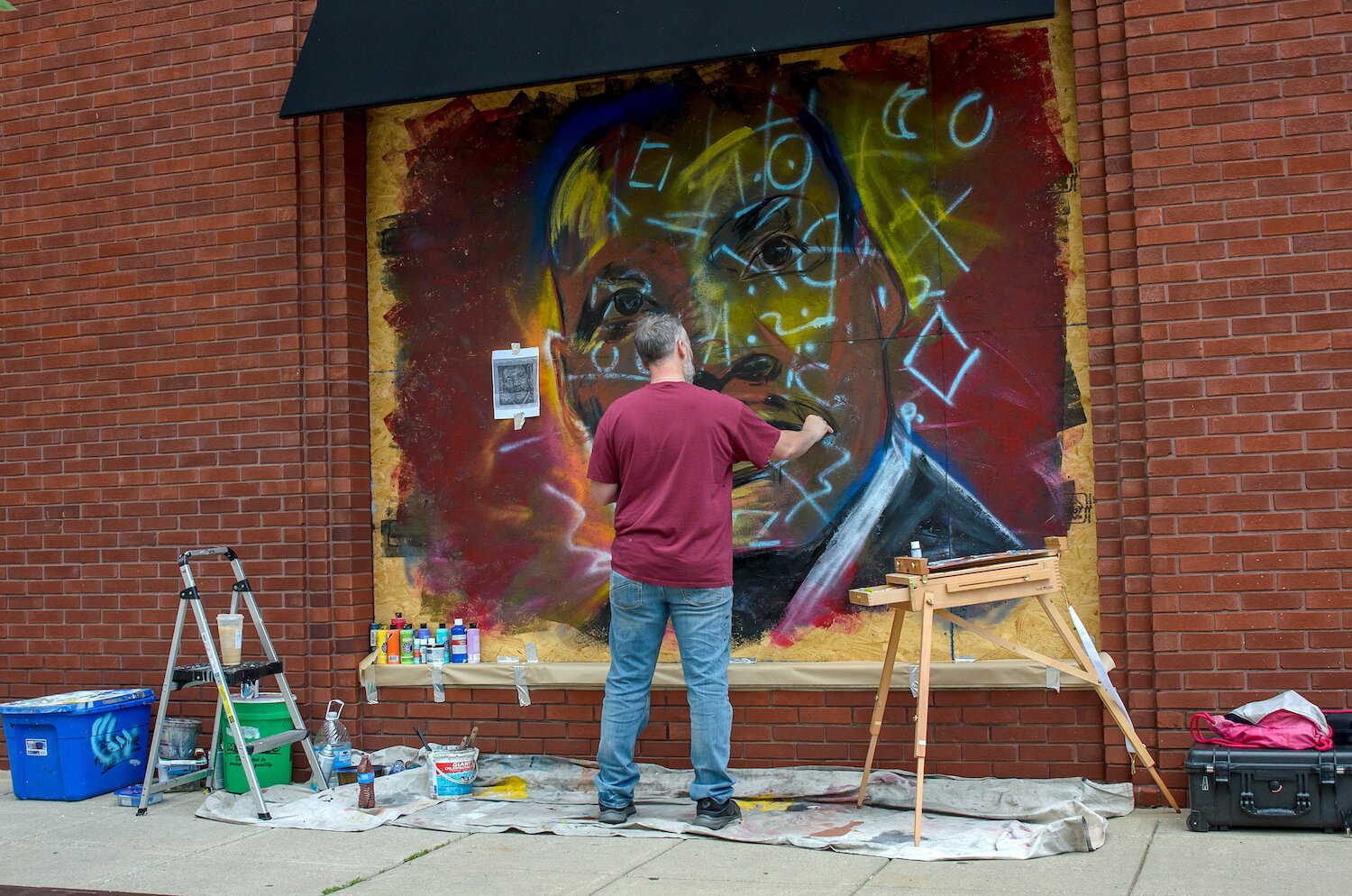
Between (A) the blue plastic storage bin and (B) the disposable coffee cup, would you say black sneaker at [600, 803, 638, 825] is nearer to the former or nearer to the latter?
(B) the disposable coffee cup

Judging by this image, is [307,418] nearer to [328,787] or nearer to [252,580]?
[252,580]

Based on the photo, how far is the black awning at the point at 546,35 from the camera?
5410 millimetres

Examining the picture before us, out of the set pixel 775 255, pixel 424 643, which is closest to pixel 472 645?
pixel 424 643

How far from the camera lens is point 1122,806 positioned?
5.38m

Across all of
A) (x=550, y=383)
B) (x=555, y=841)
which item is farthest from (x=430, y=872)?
(x=550, y=383)

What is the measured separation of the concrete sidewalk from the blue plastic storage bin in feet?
2.24

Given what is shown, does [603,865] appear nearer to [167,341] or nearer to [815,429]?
[815,429]

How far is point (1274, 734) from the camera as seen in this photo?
4.98 m

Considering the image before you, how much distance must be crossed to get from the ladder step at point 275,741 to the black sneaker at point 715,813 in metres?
2.04

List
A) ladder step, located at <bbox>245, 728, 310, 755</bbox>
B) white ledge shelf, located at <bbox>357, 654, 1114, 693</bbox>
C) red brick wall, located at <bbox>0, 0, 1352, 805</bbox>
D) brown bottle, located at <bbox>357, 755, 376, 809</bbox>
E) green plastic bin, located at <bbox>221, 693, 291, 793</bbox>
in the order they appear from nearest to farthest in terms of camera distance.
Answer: red brick wall, located at <bbox>0, 0, 1352, 805</bbox>
white ledge shelf, located at <bbox>357, 654, 1114, 693</bbox>
brown bottle, located at <bbox>357, 755, 376, 809</bbox>
ladder step, located at <bbox>245, 728, 310, 755</bbox>
green plastic bin, located at <bbox>221, 693, 291, 793</bbox>

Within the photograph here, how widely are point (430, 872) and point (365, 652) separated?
2073mm

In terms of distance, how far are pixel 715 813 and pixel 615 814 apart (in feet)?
1.42

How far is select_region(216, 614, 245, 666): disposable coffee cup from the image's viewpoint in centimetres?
626

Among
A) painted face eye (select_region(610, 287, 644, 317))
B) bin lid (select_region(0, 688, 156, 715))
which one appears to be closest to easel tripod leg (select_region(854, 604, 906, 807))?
painted face eye (select_region(610, 287, 644, 317))
